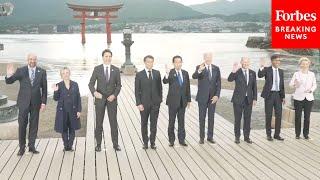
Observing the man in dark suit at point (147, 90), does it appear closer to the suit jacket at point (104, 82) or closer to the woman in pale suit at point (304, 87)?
the suit jacket at point (104, 82)

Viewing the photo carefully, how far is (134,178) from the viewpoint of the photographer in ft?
21.3

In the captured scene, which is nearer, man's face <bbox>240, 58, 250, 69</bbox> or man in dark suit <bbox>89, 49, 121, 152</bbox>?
man in dark suit <bbox>89, 49, 121, 152</bbox>

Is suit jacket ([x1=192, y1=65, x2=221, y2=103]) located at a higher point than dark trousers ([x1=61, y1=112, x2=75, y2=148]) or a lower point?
higher

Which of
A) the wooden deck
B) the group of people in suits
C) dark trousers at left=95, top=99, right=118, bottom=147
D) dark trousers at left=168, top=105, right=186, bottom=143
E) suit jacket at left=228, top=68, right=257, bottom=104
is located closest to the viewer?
the wooden deck

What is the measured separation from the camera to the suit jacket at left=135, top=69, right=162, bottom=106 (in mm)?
7996

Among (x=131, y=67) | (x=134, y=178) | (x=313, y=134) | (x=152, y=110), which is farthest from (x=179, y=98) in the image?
(x=131, y=67)

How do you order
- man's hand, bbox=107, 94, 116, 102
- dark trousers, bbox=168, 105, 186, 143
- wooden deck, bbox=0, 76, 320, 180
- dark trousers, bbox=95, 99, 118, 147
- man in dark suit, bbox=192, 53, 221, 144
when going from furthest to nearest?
man in dark suit, bbox=192, 53, 221, 144 < dark trousers, bbox=168, 105, 186, 143 < dark trousers, bbox=95, 99, 118, 147 < man's hand, bbox=107, 94, 116, 102 < wooden deck, bbox=0, 76, 320, 180

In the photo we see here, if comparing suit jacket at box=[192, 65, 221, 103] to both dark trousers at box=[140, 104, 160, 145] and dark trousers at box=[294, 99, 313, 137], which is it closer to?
dark trousers at box=[140, 104, 160, 145]

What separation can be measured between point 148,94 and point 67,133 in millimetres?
1600

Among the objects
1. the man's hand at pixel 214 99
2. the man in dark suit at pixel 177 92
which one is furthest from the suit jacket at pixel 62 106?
the man's hand at pixel 214 99

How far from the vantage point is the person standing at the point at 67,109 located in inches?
310

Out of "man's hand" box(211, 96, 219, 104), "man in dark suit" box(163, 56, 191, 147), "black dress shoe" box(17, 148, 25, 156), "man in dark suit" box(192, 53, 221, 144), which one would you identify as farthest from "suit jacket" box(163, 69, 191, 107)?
"black dress shoe" box(17, 148, 25, 156)

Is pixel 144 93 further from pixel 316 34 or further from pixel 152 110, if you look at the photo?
pixel 316 34

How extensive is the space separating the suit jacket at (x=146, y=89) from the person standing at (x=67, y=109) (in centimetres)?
109
